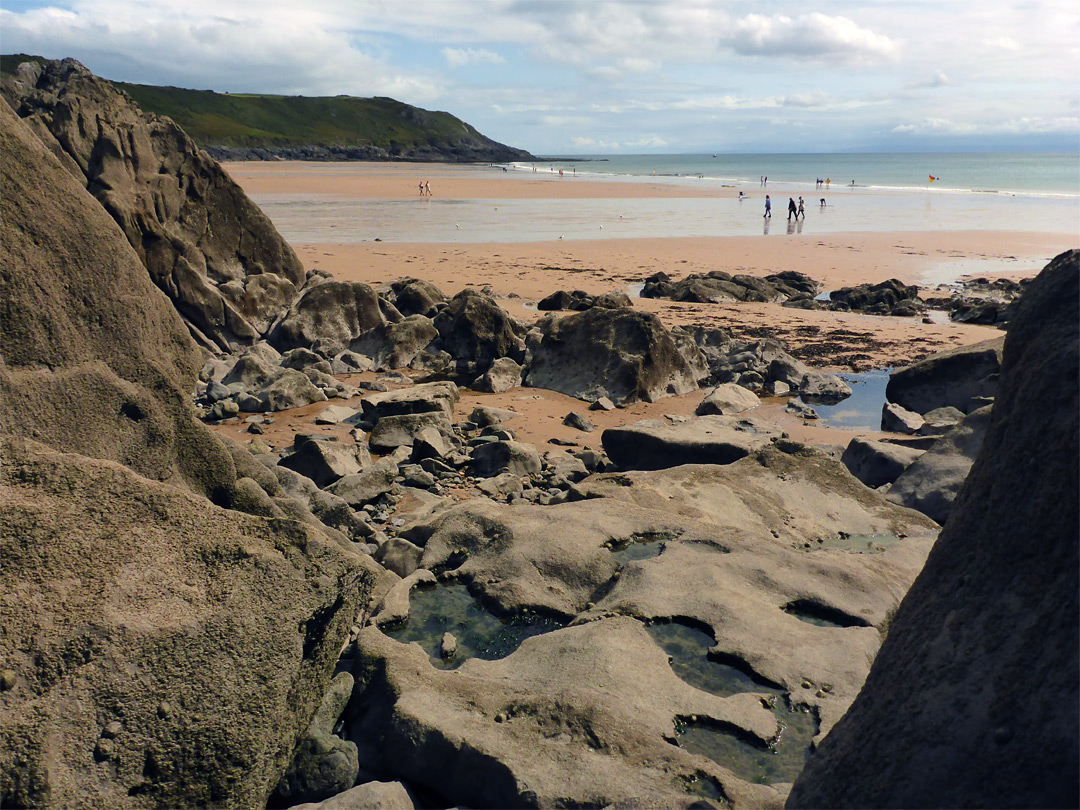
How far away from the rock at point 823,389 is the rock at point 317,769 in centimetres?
1026

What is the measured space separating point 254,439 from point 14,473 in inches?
255

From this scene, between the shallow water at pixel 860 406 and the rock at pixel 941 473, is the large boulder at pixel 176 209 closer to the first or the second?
the shallow water at pixel 860 406

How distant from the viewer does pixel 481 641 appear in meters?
5.23

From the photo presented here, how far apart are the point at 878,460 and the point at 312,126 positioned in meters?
148

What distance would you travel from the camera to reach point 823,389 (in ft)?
42.5

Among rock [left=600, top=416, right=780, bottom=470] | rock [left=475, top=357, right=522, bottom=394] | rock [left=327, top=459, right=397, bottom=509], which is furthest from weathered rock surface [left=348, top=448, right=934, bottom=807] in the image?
rock [left=475, top=357, right=522, bottom=394]

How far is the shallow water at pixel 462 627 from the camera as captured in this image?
513 cm

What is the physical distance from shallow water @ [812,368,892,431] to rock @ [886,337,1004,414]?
449 millimetres

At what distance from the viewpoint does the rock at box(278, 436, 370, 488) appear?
8.27m

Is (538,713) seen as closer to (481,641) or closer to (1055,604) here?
(481,641)

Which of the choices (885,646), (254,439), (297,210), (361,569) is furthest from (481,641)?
(297,210)

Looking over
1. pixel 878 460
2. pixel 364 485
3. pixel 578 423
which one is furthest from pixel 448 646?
pixel 578 423

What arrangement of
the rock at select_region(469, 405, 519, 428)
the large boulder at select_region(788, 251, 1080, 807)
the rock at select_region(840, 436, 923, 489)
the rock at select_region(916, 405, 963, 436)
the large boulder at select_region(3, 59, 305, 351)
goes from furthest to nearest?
the large boulder at select_region(3, 59, 305, 351)
the rock at select_region(469, 405, 519, 428)
the rock at select_region(916, 405, 963, 436)
the rock at select_region(840, 436, 923, 489)
the large boulder at select_region(788, 251, 1080, 807)

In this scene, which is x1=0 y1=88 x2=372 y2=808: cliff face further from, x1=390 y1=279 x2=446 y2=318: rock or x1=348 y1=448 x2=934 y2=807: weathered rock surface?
x1=390 y1=279 x2=446 y2=318: rock
